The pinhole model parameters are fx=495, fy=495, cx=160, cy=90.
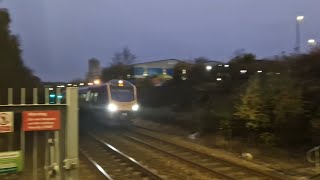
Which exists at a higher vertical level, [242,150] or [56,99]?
[56,99]

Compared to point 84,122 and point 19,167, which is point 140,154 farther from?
point 84,122

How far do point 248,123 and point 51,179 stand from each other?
42.3 feet

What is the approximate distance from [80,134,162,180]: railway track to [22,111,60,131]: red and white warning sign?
18.8ft

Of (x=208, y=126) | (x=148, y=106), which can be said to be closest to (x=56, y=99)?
(x=208, y=126)

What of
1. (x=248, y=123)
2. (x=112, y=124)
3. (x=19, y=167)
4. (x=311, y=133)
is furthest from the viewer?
(x=112, y=124)

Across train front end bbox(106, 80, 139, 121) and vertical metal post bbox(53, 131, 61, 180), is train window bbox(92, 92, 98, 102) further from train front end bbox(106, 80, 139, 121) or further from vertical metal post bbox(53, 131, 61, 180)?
vertical metal post bbox(53, 131, 61, 180)

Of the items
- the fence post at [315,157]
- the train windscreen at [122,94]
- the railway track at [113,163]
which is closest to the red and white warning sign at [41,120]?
the railway track at [113,163]

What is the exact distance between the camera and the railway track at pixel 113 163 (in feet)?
42.0

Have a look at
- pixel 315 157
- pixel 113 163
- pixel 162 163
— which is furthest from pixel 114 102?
pixel 315 157

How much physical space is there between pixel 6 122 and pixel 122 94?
76.0ft

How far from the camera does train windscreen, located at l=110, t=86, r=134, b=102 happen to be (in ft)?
94.3

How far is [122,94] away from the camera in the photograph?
29219mm

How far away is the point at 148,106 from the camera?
48.3m

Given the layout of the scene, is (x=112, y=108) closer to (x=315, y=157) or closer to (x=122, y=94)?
(x=122, y=94)
